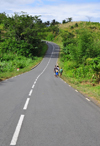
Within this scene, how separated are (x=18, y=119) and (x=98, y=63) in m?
15.2

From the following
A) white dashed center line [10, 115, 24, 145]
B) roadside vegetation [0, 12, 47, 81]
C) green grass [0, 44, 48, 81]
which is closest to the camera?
white dashed center line [10, 115, 24, 145]

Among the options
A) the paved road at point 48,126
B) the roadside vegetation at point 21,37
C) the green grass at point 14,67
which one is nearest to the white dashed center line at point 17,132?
the paved road at point 48,126

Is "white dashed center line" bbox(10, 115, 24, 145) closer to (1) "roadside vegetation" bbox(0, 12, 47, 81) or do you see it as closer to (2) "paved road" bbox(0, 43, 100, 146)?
(2) "paved road" bbox(0, 43, 100, 146)

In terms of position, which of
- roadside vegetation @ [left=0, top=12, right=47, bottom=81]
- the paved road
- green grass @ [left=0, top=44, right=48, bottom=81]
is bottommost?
green grass @ [left=0, top=44, right=48, bottom=81]

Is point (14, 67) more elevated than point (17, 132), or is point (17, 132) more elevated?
point (17, 132)

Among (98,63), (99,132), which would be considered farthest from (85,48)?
(99,132)

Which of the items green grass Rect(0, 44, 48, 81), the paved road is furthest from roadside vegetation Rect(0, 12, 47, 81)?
the paved road

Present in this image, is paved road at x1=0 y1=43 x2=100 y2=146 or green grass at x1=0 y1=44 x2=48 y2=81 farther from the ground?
paved road at x1=0 y1=43 x2=100 y2=146

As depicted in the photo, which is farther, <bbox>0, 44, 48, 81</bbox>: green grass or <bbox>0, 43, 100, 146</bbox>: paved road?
<bbox>0, 44, 48, 81</bbox>: green grass

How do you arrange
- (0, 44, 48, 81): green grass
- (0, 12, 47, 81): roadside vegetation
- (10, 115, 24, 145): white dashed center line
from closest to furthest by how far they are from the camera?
(10, 115, 24, 145): white dashed center line, (0, 44, 48, 81): green grass, (0, 12, 47, 81): roadside vegetation

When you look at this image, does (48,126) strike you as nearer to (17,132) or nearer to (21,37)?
(17,132)

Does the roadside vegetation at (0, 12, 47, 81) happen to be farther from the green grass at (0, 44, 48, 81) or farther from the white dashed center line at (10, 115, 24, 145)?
the white dashed center line at (10, 115, 24, 145)

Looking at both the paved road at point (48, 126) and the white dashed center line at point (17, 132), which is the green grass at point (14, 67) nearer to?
the paved road at point (48, 126)

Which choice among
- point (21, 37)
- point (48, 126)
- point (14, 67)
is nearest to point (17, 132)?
point (48, 126)
